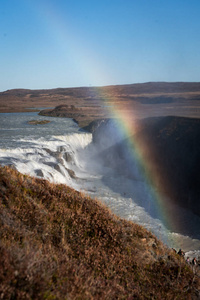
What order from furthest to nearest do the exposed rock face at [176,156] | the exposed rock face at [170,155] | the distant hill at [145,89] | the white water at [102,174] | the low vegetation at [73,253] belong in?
the distant hill at [145,89] → the exposed rock face at [170,155] → the exposed rock face at [176,156] → the white water at [102,174] → the low vegetation at [73,253]

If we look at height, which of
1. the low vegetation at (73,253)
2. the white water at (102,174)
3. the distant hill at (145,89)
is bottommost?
the white water at (102,174)

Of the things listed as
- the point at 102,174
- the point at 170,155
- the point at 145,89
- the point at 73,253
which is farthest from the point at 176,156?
the point at 145,89

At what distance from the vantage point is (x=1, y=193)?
5246mm

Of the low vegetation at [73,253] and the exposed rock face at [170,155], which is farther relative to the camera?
the exposed rock face at [170,155]

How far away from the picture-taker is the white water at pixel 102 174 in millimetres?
14462

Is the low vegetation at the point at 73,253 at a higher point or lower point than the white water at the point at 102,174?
higher

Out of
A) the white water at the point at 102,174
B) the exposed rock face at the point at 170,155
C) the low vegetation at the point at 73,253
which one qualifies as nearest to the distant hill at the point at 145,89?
the white water at the point at 102,174

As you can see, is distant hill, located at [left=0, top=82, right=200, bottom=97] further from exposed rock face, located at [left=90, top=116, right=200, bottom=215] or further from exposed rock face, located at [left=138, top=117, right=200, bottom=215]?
exposed rock face, located at [left=138, top=117, right=200, bottom=215]

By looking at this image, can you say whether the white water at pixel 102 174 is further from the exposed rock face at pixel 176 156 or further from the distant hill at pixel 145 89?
the distant hill at pixel 145 89

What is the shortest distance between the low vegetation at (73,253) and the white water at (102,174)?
16.1ft

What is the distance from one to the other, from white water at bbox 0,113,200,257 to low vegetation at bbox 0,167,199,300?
4919 mm

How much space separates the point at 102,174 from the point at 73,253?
19746 mm

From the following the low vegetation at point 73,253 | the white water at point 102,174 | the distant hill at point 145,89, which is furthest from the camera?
the distant hill at point 145,89

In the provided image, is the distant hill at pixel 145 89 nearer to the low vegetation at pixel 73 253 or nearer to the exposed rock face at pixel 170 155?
the exposed rock face at pixel 170 155
